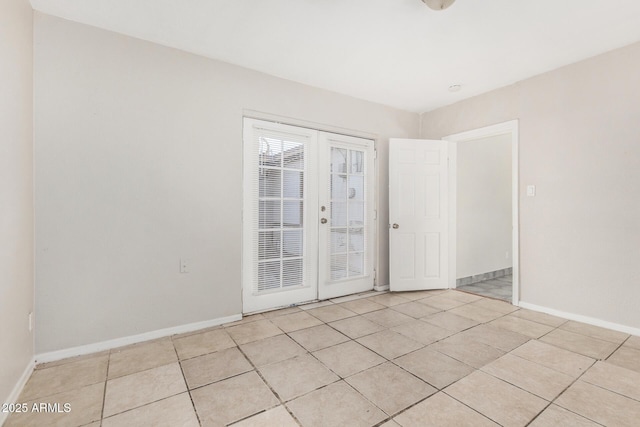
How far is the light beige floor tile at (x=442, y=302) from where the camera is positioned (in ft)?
11.0

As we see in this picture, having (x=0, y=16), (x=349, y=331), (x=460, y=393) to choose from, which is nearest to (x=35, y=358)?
(x=0, y=16)

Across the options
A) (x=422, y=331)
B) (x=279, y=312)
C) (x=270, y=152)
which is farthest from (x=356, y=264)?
(x=270, y=152)

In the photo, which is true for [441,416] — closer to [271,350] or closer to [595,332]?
[271,350]

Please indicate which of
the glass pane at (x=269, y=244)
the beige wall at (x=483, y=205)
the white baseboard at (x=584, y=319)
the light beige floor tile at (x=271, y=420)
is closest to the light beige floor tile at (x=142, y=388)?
the light beige floor tile at (x=271, y=420)

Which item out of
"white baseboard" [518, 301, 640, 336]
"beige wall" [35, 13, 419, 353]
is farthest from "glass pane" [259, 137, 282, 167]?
"white baseboard" [518, 301, 640, 336]

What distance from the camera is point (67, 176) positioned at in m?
2.21

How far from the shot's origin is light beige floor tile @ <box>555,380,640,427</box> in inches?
Answer: 60.1

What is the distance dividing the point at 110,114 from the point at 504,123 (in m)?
3.99

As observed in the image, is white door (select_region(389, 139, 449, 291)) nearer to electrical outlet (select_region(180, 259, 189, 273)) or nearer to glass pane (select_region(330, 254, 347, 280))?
glass pane (select_region(330, 254, 347, 280))

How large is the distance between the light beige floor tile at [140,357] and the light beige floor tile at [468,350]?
6.73ft

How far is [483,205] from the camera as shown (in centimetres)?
451

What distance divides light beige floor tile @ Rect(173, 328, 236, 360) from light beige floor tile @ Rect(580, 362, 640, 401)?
2.53 metres

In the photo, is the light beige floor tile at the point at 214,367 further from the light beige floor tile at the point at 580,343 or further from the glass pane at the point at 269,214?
the light beige floor tile at the point at 580,343

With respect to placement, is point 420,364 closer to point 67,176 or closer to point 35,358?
point 35,358
